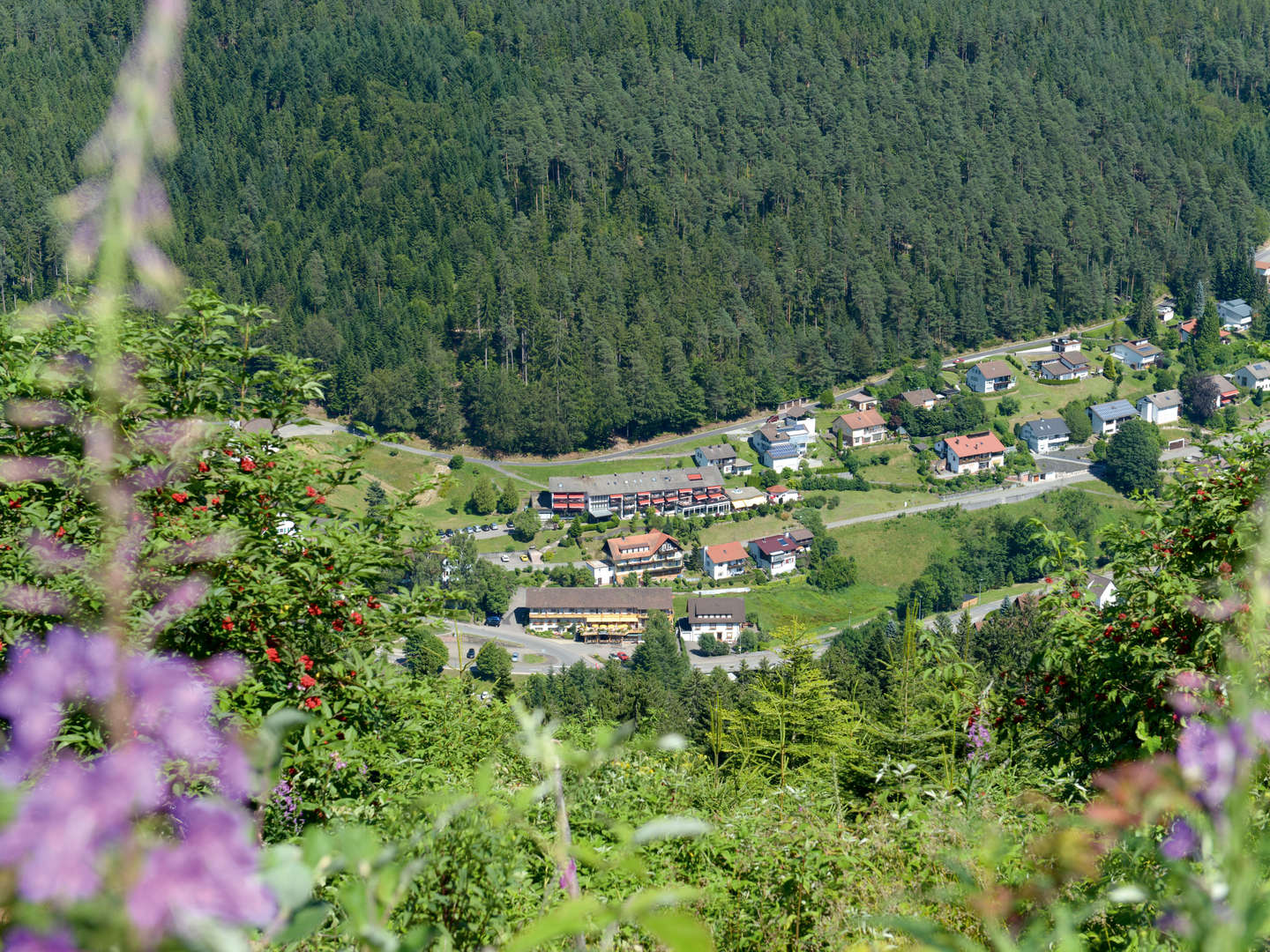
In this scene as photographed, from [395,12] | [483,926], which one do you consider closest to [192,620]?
[483,926]

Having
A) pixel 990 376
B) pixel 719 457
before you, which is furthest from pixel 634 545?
pixel 990 376

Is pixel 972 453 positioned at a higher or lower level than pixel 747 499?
lower

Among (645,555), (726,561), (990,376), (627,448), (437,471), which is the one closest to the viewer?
(726,561)

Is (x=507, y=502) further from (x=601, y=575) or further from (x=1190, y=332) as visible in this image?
(x=1190, y=332)

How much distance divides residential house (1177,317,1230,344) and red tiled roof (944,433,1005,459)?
2772 cm

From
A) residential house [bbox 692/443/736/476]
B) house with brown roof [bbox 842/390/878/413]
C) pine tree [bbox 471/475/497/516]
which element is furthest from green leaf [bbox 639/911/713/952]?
house with brown roof [bbox 842/390/878/413]

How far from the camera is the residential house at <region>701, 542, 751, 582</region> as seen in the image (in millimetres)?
62688

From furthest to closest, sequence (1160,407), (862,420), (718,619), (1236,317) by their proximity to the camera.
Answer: (1236,317) → (1160,407) → (862,420) → (718,619)

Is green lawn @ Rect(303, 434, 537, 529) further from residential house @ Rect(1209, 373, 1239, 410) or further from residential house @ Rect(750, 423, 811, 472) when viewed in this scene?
residential house @ Rect(1209, 373, 1239, 410)

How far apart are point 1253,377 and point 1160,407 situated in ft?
32.7

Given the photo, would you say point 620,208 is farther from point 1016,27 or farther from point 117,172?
point 117,172

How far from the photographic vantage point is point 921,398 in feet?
259

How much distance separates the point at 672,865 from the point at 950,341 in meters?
92.8

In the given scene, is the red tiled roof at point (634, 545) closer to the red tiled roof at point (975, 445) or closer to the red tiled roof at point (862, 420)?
the red tiled roof at point (862, 420)
